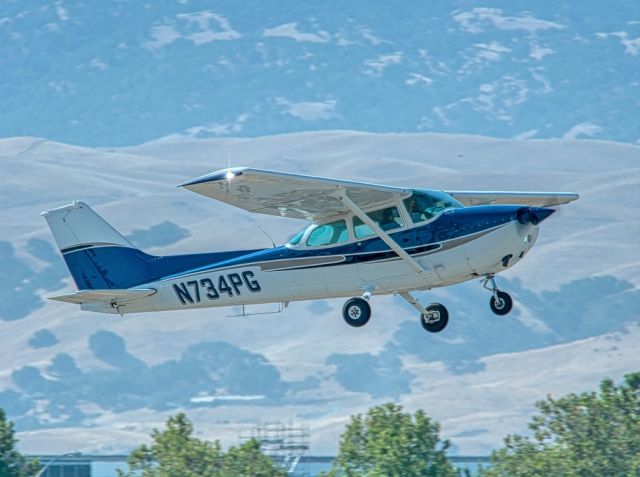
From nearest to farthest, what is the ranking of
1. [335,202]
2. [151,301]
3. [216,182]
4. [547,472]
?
1. [216,182]
2. [335,202]
3. [151,301]
4. [547,472]

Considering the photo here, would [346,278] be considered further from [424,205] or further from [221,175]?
[221,175]

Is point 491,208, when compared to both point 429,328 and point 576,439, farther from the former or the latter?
point 576,439

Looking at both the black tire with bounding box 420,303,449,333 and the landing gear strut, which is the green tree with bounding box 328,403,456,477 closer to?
the black tire with bounding box 420,303,449,333

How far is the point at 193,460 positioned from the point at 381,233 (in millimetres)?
42247

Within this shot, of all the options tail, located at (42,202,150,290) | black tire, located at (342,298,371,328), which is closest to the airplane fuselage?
black tire, located at (342,298,371,328)

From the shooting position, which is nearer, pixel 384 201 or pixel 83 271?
pixel 384 201

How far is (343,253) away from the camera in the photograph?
104 feet

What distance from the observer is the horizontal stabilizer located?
3266 centimetres

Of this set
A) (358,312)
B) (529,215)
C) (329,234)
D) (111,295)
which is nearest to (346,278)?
(358,312)

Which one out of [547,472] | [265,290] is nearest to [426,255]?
[265,290]

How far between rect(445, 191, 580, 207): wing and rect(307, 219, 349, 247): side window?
260 centimetres

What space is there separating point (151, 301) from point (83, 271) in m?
1.96

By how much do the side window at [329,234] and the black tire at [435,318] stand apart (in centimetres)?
219

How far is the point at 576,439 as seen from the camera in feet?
245
